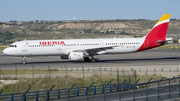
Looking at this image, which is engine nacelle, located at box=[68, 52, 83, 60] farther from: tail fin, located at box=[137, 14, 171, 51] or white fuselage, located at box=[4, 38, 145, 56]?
tail fin, located at box=[137, 14, 171, 51]

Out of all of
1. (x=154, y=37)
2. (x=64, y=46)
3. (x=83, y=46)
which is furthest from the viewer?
(x=154, y=37)

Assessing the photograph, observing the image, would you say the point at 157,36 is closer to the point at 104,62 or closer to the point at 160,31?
the point at 160,31

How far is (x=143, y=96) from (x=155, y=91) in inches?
97.8

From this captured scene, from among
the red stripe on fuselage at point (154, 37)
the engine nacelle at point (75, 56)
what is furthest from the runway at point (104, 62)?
the red stripe on fuselage at point (154, 37)

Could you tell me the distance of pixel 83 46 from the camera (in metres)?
53.4

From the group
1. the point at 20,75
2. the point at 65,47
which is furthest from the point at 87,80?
the point at 65,47

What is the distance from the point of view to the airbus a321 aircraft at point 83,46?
5184cm

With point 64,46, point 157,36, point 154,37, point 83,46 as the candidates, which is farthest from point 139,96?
point 157,36

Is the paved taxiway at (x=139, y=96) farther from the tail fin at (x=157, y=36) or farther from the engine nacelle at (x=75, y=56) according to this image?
the tail fin at (x=157, y=36)

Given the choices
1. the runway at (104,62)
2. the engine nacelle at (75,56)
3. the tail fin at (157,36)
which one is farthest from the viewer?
the tail fin at (157,36)

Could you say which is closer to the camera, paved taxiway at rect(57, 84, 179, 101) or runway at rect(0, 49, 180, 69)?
paved taxiway at rect(57, 84, 179, 101)

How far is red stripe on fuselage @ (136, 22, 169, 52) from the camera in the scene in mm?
54062

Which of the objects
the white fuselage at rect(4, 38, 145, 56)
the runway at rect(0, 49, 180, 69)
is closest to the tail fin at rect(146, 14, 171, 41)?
the white fuselage at rect(4, 38, 145, 56)

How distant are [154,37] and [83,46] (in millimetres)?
11862
